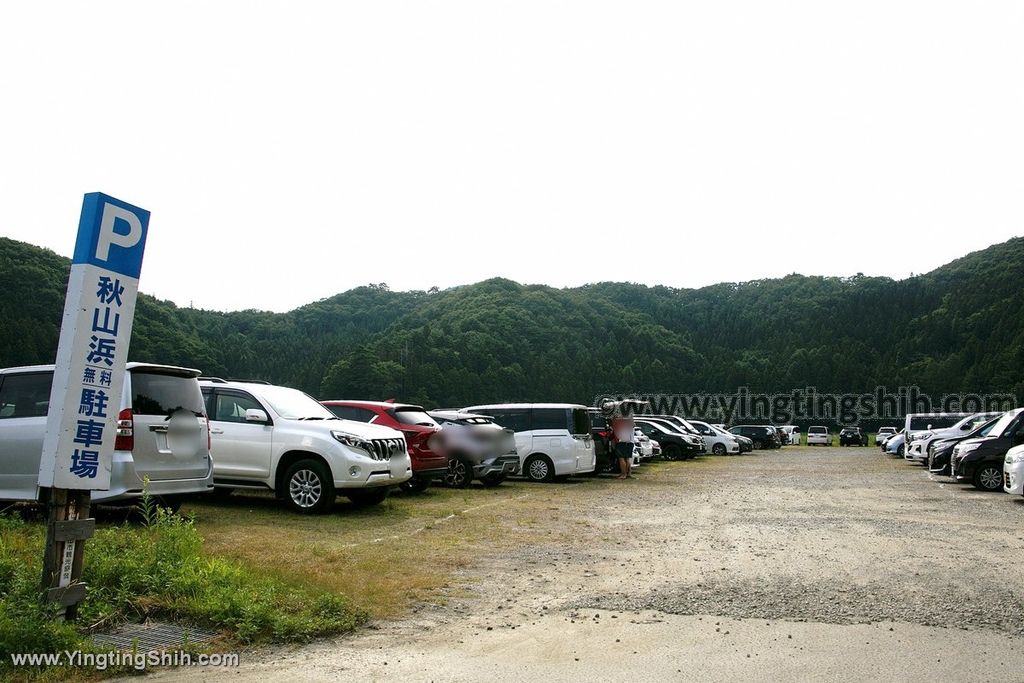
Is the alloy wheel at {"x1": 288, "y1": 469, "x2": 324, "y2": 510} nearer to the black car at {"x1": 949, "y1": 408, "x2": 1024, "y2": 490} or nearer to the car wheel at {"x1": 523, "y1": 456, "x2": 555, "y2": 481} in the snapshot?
the car wheel at {"x1": 523, "y1": 456, "x2": 555, "y2": 481}

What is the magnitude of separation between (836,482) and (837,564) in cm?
1184

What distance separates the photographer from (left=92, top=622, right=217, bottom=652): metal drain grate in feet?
17.9

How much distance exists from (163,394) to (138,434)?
0.67 m

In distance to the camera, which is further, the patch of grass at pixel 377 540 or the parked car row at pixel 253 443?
the parked car row at pixel 253 443

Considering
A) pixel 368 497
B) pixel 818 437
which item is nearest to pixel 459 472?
pixel 368 497

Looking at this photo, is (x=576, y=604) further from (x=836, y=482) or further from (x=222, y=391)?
(x=836, y=482)

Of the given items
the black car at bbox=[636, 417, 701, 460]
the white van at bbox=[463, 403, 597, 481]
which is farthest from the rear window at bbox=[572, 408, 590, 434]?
the black car at bbox=[636, 417, 701, 460]

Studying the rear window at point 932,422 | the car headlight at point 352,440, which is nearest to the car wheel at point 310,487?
the car headlight at point 352,440

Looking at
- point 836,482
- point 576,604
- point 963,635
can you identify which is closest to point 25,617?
point 576,604

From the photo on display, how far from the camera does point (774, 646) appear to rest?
5488 millimetres

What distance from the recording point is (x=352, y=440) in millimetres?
11445

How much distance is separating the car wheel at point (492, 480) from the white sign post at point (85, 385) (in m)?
11.3

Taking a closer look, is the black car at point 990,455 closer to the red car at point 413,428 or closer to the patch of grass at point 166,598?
the red car at point 413,428

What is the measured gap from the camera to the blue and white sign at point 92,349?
5711mm
